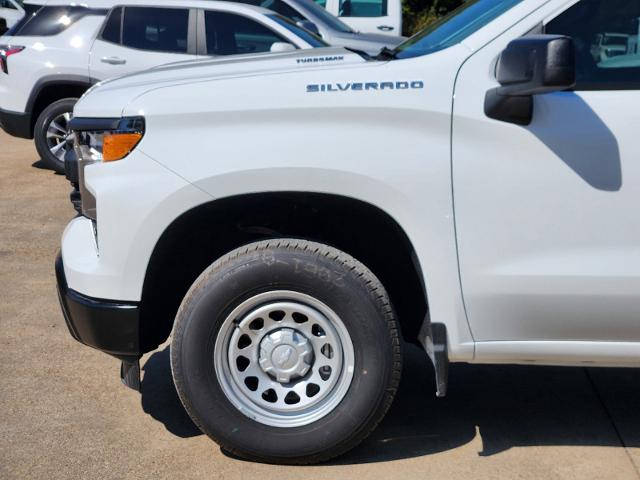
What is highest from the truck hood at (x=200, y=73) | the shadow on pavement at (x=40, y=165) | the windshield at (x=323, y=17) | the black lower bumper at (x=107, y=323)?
the truck hood at (x=200, y=73)

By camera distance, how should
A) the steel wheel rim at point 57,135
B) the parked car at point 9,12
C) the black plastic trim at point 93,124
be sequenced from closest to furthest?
the black plastic trim at point 93,124
the steel wheel rim at point 57,135
the parked car at point 9,12

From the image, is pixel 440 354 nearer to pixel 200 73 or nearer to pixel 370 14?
pixel 200 73

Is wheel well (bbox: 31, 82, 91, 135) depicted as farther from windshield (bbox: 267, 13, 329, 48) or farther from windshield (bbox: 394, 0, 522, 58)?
windshield (bbox: 394, 0, 522, 58)

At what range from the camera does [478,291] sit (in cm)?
373

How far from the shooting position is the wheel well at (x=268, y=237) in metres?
3.93

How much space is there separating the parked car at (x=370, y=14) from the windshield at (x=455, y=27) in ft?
32.9

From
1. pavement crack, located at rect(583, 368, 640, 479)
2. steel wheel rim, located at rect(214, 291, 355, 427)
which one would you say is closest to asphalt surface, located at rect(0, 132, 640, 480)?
pavement crack, located at rect(583, 368, 640, 479)

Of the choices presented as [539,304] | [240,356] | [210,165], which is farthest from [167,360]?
[539,304]

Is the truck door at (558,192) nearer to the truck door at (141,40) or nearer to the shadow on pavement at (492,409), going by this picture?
the shadow on pavement at (492,409)

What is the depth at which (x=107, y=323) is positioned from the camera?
3.91 meters

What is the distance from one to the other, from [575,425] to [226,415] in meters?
1.58

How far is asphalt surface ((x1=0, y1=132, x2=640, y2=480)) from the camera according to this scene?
4.04 meters

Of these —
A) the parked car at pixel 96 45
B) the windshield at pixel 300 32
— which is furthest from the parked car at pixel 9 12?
the windshield at pixel 300 32

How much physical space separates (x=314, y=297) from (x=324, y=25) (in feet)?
26.6
